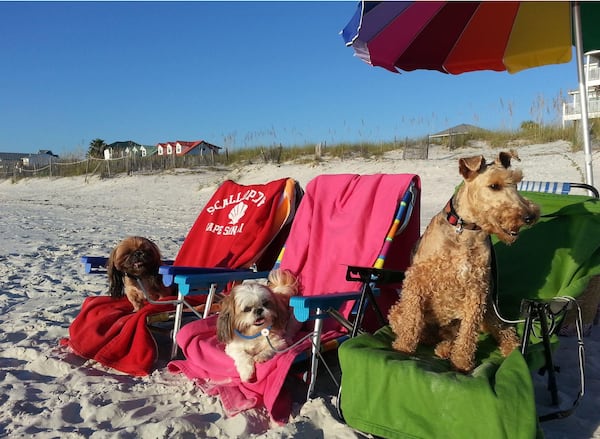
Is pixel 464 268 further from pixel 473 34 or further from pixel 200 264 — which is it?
pixel 200 264

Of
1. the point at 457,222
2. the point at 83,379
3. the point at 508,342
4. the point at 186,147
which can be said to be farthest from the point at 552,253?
the point at 186,147

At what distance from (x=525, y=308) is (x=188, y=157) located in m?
23.4

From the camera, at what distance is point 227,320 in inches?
141

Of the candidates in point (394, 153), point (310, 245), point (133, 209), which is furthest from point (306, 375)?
point (394, 153)

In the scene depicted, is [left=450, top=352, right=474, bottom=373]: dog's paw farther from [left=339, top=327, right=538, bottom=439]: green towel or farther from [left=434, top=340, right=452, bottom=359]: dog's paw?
[left=434, top=340, right=452, bottom=359]: dog's paw

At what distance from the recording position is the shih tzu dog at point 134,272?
4.58 metres

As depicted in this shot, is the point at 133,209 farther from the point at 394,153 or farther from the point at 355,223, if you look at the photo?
the point at 355,223

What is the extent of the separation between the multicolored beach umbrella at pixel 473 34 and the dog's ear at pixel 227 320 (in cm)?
209

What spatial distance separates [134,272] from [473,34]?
11.3ft

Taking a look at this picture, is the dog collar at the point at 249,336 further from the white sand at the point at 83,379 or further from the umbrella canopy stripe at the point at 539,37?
the umbrella canopy stripe at the point at 539,37

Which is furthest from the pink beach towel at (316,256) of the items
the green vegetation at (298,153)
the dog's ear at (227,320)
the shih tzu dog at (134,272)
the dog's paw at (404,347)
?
the green vegetation at (298,153)

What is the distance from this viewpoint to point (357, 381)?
281cm

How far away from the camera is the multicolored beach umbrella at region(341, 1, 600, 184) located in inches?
164

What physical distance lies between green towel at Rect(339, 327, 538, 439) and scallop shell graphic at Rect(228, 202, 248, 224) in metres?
2.44
